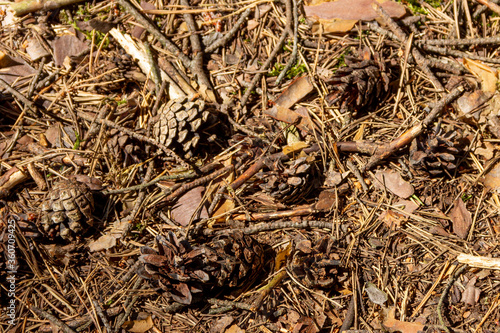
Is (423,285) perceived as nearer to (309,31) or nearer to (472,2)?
(309,31)

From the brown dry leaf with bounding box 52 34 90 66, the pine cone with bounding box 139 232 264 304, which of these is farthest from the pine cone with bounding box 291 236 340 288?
A: the brown dry leaf with bounding box 52 34 90 66

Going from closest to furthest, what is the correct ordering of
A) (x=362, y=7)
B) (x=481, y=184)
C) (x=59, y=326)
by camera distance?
1. (x=59, y=326)
2. (x=481, y=184)
3. (x=362, y=7)

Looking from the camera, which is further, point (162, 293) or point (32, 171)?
point (32, 171)

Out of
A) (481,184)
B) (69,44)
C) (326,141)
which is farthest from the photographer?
(69,44)

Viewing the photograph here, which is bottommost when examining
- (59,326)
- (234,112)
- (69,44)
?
(59,326)

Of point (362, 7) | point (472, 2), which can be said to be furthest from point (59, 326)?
point (472, 2)

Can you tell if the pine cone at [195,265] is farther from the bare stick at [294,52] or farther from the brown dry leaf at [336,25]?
the brown dry leaf at [336,25]
